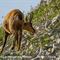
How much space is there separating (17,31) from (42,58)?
3.50ft

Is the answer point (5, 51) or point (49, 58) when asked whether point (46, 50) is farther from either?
point (5, 51)

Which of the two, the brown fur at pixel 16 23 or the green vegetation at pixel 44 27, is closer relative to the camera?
the brown fur at pixel 16 23

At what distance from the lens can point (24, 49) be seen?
48.4ft

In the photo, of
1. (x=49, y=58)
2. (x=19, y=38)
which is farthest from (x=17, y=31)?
(x=49, y=58)

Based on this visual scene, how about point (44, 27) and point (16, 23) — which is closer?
point (16, 23)

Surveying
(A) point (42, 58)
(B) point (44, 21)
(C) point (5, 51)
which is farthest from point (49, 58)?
(B) point (44, 21)

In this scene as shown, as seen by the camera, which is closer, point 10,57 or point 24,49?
point 10,57

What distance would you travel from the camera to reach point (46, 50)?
46.2 ft

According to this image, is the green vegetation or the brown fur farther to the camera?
the green vegetation

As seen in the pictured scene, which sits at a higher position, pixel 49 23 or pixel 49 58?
pixel 49 23

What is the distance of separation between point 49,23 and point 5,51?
1.90m

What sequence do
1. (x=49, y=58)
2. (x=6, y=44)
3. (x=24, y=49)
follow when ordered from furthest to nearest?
(x=6, y=44) → (x=24, y=49) → (x=49, y=58)

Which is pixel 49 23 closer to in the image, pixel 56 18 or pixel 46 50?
pixel 56 18

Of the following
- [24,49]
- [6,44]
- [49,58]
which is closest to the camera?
[49,58]
